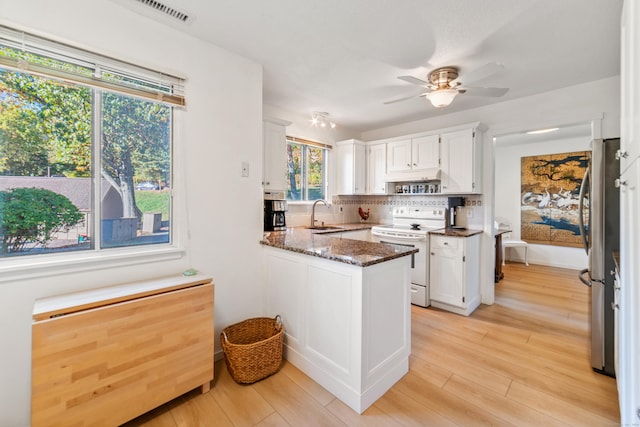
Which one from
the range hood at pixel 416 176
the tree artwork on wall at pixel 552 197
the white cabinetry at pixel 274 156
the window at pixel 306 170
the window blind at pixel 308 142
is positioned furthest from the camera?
the tree artwork on wall at pixel 552 197

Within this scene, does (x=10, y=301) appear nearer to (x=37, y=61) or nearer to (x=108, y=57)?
(x=37, y=61)

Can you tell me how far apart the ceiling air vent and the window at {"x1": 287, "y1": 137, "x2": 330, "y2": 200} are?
6.89 feet

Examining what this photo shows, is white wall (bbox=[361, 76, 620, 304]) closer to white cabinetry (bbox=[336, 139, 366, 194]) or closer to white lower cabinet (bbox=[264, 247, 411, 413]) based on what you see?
white cabinetry (bbox=[336, 139, 366, 194])

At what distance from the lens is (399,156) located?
13.1ft

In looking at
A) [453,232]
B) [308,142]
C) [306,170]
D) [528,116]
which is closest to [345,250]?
[453,232]

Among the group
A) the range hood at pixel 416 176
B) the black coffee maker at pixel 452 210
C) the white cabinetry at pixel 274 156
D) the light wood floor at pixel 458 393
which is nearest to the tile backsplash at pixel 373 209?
the black coffee maker at pixel 452 210

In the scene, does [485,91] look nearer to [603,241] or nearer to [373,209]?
[603,241]

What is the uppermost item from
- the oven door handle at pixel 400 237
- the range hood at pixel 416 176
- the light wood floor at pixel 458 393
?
the range hood at pixel 416 176

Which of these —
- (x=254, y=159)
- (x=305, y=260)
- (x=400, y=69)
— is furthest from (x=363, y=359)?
(x=400, y=69)

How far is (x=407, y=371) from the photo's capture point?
6.75 ft

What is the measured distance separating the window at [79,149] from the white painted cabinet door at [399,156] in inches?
119

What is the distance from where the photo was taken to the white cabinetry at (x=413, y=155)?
12.0ft

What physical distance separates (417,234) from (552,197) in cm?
380

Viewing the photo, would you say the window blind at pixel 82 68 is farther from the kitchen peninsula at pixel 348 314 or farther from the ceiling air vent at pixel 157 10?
the kitchen peninsula at pixel 348 314
